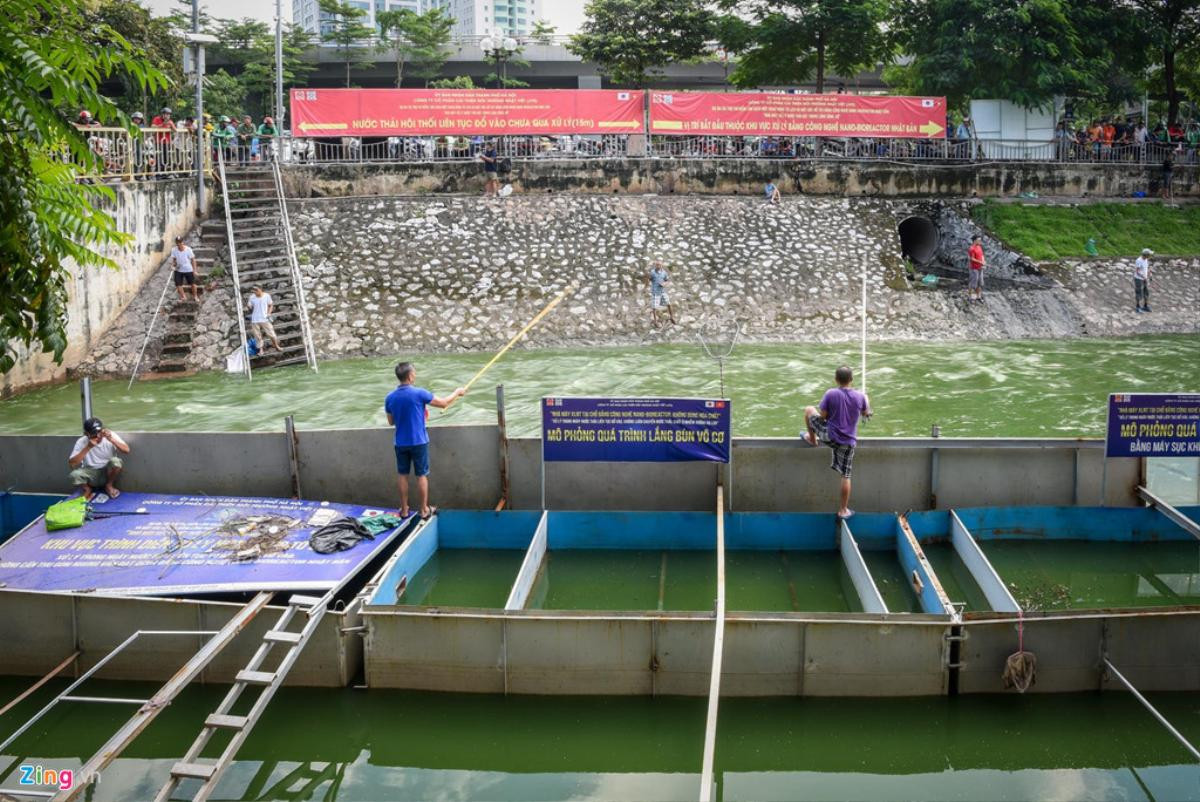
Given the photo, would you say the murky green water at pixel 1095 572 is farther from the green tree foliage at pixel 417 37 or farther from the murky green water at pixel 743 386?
the green tree foliage at pixel 417 37

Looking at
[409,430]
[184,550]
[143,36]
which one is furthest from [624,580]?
[143,36]

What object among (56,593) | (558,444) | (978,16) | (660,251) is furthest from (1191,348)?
(56,593)

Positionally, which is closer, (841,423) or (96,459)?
(841,423)

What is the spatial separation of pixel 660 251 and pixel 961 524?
46.8 feet

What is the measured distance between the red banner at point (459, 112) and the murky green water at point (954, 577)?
671 inches

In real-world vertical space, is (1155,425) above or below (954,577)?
above

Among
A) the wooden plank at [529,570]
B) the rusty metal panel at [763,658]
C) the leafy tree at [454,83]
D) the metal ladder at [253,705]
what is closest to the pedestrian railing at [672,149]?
the wooden plank at [529,570]

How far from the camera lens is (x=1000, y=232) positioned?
2527cm

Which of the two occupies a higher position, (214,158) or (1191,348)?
(214,158)

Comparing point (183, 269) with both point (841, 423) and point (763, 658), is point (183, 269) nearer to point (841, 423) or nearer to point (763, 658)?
point (841, 423)

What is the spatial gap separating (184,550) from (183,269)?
40.9 feet

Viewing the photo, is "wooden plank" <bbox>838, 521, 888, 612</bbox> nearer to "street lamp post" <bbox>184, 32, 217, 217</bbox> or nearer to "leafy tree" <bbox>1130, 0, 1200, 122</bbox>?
"street lamp post" <bbox>184, 32, 217, 217</bbox>

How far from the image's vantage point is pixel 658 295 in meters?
22.0

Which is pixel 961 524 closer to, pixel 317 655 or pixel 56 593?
pixel 317 655
